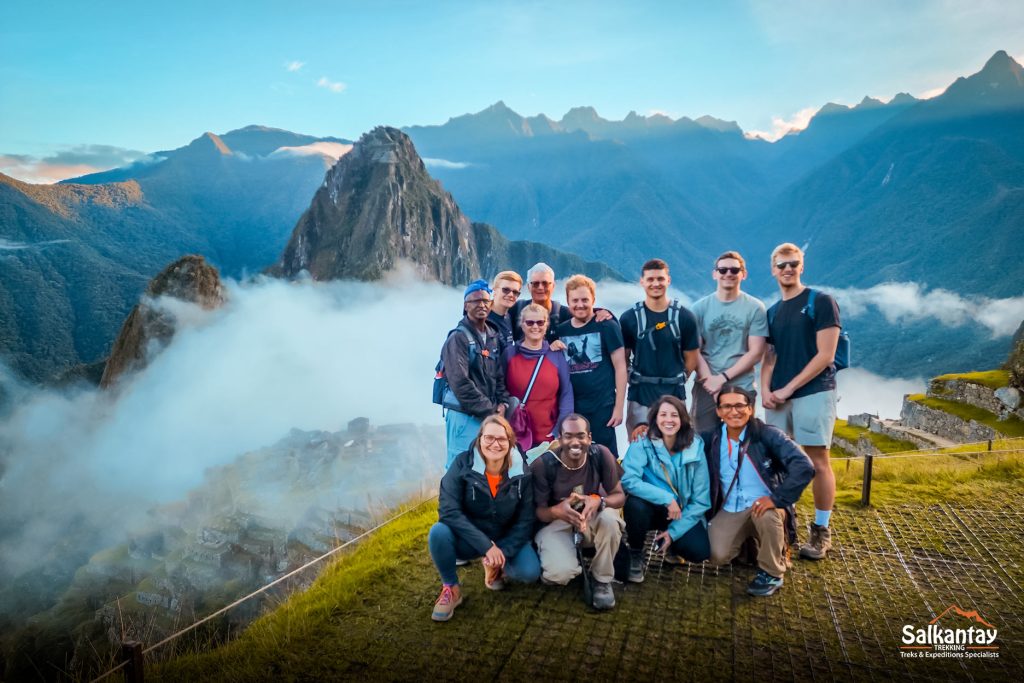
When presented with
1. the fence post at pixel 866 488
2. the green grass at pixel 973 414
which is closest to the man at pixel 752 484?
the fence post at pixel 866 488

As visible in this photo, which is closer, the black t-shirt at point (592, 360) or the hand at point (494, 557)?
the hand at point (494, 557)

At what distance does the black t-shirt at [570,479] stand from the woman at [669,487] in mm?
260

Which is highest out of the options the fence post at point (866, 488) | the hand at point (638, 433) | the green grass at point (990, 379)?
the hand at point (638, 433)

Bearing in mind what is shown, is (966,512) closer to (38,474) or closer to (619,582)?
(619,582)

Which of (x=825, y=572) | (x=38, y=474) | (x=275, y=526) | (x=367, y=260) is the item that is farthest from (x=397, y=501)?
(x=367, y=260)

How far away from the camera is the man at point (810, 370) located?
5.65 metres

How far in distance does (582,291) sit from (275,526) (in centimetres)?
5000

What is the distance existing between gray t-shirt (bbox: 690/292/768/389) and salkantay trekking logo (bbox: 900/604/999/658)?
7.89ft

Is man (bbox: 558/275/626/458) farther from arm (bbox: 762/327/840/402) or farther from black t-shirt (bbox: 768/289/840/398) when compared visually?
arm (bbox: 762/327/840/402)

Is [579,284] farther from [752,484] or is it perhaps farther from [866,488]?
[866,488]

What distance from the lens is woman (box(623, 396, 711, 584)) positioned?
5.26m

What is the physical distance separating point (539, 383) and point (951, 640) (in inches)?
149

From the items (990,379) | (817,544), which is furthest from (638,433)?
(990,379)

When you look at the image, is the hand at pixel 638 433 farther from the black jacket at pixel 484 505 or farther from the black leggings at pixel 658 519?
the black jacket at pixel 484 505
